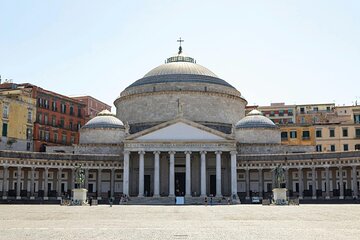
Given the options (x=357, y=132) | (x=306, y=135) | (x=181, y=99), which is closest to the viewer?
(x=181, y=99)

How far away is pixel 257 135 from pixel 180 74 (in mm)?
17581

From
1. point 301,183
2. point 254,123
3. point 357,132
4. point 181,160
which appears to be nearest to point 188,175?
point 181,160

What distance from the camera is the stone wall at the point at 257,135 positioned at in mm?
88250

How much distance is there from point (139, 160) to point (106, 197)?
7.99 m

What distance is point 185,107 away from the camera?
91875mm

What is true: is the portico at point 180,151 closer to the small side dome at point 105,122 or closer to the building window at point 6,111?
the small side dome at point 105,122

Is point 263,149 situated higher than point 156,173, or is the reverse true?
point 263,149

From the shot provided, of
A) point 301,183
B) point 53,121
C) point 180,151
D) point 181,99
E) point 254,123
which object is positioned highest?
point 181,99

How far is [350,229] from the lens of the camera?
25.9m

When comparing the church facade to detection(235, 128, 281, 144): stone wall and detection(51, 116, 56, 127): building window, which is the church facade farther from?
detection(51, 116, 56, 127): building window

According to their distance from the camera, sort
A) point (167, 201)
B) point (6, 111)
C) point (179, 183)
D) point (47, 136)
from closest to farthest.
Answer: point (167, 201), point (179, 183), point (6, 111), point (47, 136)

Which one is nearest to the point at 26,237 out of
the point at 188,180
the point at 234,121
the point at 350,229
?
the point at 350,229

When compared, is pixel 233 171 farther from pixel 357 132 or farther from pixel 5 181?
pixel 5 181

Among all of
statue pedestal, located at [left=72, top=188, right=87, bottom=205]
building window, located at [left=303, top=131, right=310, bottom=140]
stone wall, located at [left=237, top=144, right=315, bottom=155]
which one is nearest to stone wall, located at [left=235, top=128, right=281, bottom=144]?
stone wall, located at [left=237, top=144, right=315, bottom=155]
